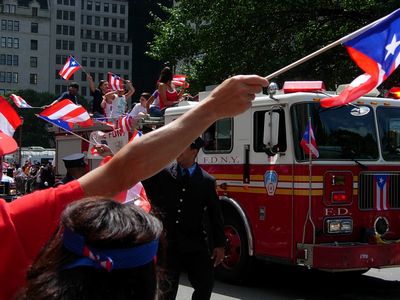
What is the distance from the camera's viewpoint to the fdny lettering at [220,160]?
8.48 meters

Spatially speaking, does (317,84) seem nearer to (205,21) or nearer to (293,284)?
(293,284)

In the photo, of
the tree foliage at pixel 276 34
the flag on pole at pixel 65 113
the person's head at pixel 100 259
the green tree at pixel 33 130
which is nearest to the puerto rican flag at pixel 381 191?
the flag on pole at pixel 65 113

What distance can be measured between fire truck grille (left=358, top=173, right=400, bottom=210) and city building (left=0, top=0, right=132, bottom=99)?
12275 centimetres

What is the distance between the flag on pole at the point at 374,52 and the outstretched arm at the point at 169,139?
1606 mm

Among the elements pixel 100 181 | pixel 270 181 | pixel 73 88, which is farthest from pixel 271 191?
pixel 73 88

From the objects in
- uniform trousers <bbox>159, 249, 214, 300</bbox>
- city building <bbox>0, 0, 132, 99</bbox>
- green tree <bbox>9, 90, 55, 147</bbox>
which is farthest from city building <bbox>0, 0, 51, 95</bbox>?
uniform trousers <bbox>159, 249, 214, 300</bbox>

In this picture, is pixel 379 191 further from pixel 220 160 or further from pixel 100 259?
pixel 100 259

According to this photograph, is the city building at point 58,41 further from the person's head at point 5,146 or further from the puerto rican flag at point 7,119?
the person's head at point 5,146

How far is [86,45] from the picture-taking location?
449 ft

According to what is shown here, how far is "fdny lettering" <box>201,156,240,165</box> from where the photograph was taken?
8.48 metres

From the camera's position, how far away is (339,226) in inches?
290

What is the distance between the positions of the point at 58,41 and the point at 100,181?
445 feet

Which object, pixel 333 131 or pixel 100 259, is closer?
pixel 100 259

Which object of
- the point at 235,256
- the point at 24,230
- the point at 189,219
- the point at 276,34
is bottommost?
the point at 235,256
